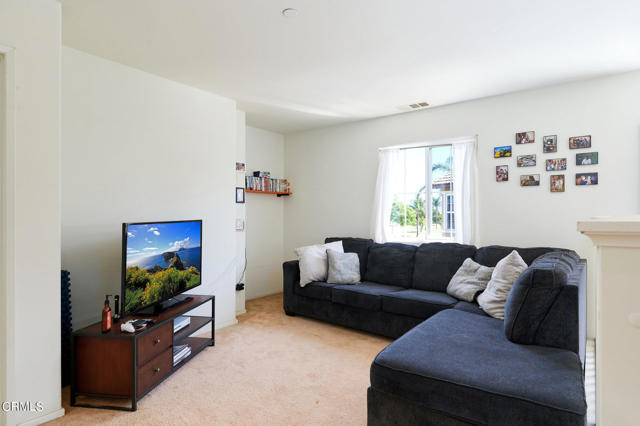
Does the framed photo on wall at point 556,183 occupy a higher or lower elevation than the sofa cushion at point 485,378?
higher

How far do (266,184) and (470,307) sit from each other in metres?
3.20

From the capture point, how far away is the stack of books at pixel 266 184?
476cm

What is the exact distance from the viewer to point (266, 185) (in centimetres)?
507

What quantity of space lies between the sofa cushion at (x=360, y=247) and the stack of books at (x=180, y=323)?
2121mm

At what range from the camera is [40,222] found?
2059 mm

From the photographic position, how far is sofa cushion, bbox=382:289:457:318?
318 cm

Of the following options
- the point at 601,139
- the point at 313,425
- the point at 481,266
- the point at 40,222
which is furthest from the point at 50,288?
the point at 601,139

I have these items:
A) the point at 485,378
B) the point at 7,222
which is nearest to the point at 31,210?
the point at 7,222

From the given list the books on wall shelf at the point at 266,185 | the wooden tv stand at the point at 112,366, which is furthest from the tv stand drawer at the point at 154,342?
the books on wall shelf at the point at 266,185

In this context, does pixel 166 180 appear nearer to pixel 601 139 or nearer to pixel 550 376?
pixel 550 376

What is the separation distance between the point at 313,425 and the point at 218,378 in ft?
3.11

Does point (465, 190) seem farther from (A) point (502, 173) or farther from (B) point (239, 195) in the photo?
(B) point (239, 195)

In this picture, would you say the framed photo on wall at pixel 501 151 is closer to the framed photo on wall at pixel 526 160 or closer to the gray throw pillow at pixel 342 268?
the framed photo on wall at pixel 526 160

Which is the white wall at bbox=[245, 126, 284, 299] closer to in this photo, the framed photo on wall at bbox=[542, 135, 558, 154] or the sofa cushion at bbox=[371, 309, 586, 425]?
the sofa cushion at bbox=[371, 309, 586, 425]
